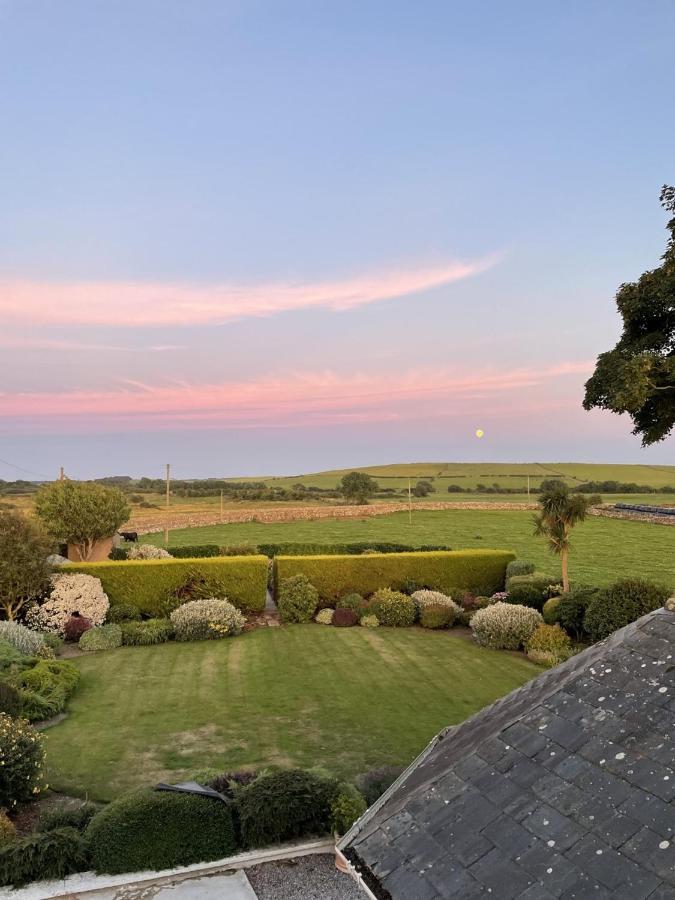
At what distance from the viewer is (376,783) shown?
1095 centimetres

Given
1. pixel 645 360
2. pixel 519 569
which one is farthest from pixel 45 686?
pixel 519 569

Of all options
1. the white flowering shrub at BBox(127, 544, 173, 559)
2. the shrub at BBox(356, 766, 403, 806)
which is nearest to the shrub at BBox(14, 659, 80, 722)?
the shrub at BBox(356, 766, 403, 806)

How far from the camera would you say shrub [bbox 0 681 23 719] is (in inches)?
556

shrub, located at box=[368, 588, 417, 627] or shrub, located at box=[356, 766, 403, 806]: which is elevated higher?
shrub, located at box=[356, 766, 403, 806]

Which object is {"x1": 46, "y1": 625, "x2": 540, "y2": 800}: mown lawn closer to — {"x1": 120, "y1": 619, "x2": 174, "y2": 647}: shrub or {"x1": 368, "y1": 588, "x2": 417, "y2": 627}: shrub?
{"x1": 120, "y1": 619, "x2": 174, "y2": 647}: shrub

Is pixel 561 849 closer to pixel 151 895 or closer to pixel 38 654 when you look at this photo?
pixel 151 895

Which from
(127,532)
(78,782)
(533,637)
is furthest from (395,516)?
(78,782)

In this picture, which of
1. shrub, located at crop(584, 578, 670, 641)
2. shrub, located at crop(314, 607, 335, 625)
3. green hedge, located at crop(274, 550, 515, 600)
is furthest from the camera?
green hedge, located at crop(274, 550, 515, 600)

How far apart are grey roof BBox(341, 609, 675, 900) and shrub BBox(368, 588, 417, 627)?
1964 centimetres

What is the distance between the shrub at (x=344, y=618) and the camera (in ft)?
84.3

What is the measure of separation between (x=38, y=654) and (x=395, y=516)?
46.1m

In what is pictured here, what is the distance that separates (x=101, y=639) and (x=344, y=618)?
9063 mm

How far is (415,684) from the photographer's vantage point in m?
18.3

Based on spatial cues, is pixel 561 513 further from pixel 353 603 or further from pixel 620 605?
pixel 353 603
